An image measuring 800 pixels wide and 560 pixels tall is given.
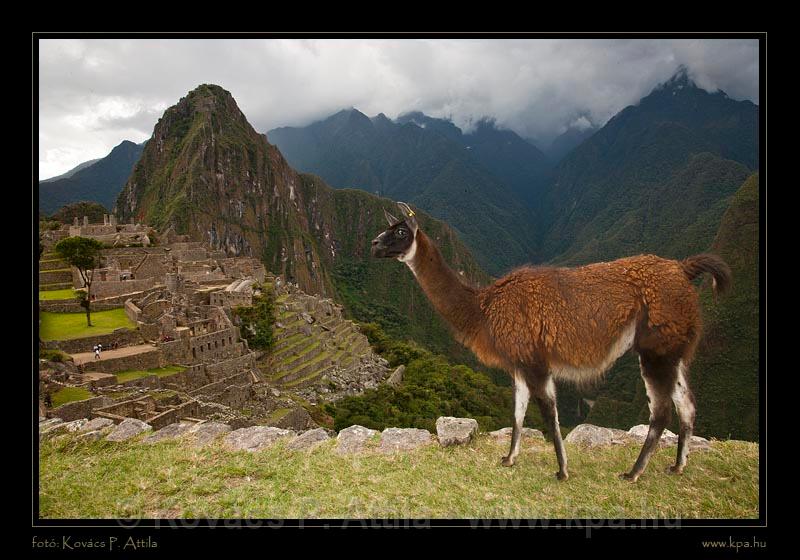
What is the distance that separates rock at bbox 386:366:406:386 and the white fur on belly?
25074 mm

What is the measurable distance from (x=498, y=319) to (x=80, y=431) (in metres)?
4.78

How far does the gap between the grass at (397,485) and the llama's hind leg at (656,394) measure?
0.63 ft

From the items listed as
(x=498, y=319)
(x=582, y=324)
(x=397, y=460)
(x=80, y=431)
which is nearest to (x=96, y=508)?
(x=80, y=431)

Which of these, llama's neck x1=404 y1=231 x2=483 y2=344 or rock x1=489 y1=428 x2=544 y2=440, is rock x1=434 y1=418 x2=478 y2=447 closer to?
rock x1=489 y1=428 x2=544 y2=440

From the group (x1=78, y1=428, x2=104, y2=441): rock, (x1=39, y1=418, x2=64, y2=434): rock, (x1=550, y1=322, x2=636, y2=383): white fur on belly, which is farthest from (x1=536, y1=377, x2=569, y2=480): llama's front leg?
(x1=39, y1=418, x2=64, y2=434): rock

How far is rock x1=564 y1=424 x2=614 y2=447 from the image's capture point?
166 inches

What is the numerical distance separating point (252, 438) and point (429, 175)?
83.0 m

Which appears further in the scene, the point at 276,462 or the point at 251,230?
the point at 251,230

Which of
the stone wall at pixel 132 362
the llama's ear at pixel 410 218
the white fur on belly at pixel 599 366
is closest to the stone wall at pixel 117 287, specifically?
the stone wall at pixel 132 362

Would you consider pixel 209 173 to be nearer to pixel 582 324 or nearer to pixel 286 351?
pixel 286 351

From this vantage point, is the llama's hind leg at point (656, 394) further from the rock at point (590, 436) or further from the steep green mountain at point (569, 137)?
the steep green mountain at point (569, 137)

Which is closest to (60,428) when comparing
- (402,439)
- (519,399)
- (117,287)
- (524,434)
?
(402,439)
